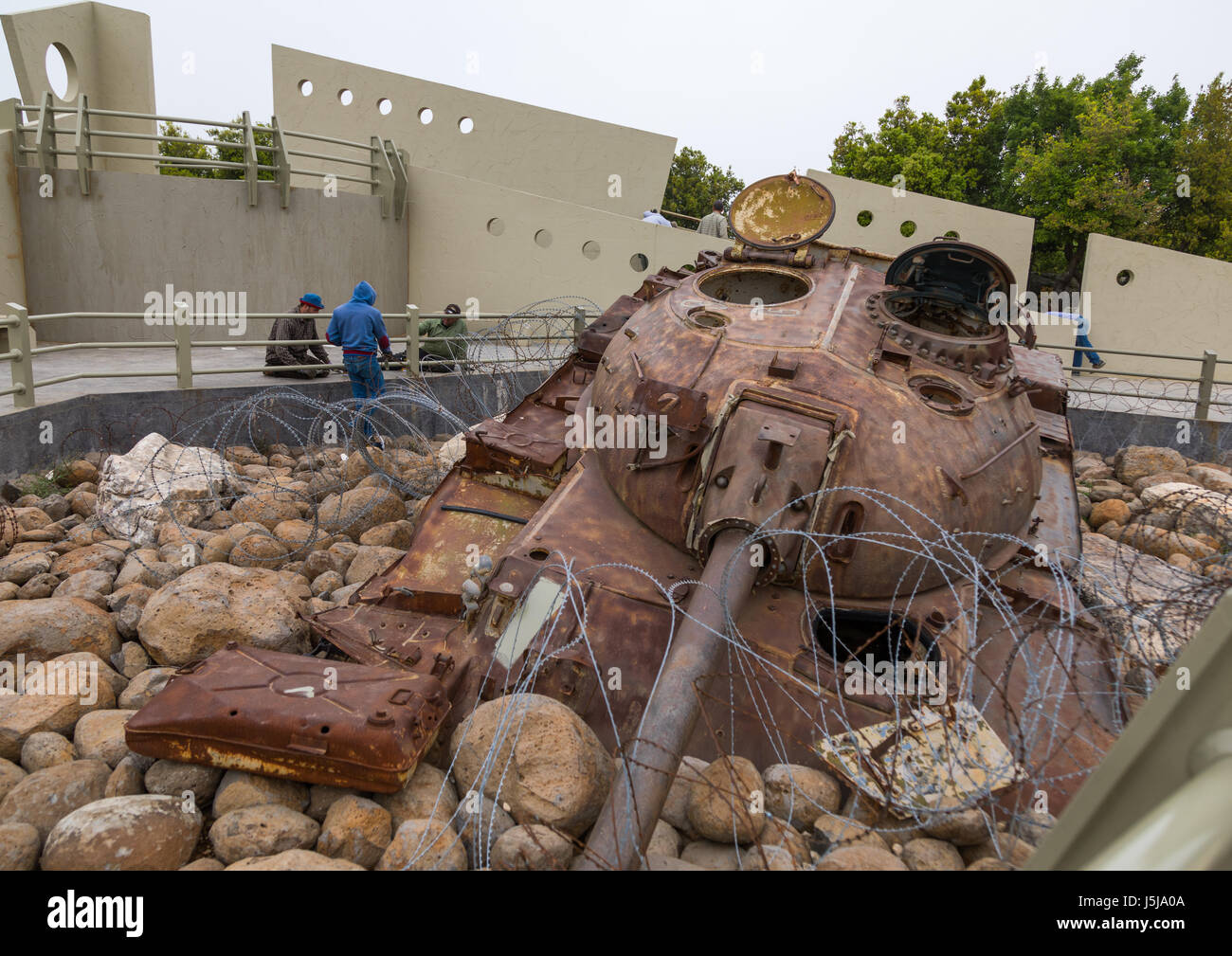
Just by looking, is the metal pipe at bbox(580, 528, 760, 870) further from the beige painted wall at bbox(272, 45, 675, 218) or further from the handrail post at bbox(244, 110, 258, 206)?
the beige painted wall at bbox(272, 45, 675, 218)

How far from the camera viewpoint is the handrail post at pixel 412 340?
1130 centimetres

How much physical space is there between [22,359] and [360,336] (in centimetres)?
319

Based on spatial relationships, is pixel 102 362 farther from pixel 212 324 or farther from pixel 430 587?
pixel 430 587

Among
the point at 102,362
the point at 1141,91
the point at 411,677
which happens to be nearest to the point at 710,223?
the point at 102,362

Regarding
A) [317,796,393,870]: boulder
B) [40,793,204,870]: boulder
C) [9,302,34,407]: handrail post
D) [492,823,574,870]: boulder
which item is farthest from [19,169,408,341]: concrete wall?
[492,823,574,870]: boulder

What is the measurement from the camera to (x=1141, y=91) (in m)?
29.5

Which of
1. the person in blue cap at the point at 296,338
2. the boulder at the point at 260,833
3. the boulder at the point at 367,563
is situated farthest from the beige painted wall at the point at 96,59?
the boulder at the point at 260,833

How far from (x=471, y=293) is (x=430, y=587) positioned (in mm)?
12385

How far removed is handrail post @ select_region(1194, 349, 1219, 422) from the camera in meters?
12.2

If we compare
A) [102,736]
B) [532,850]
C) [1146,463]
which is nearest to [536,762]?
[532,850]

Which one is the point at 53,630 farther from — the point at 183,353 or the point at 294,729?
the point at 183,353

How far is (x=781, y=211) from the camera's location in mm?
6695

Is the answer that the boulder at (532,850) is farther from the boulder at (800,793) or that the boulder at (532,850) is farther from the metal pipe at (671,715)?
the boulder at (800,793)

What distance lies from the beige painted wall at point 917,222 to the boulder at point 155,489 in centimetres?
1173
